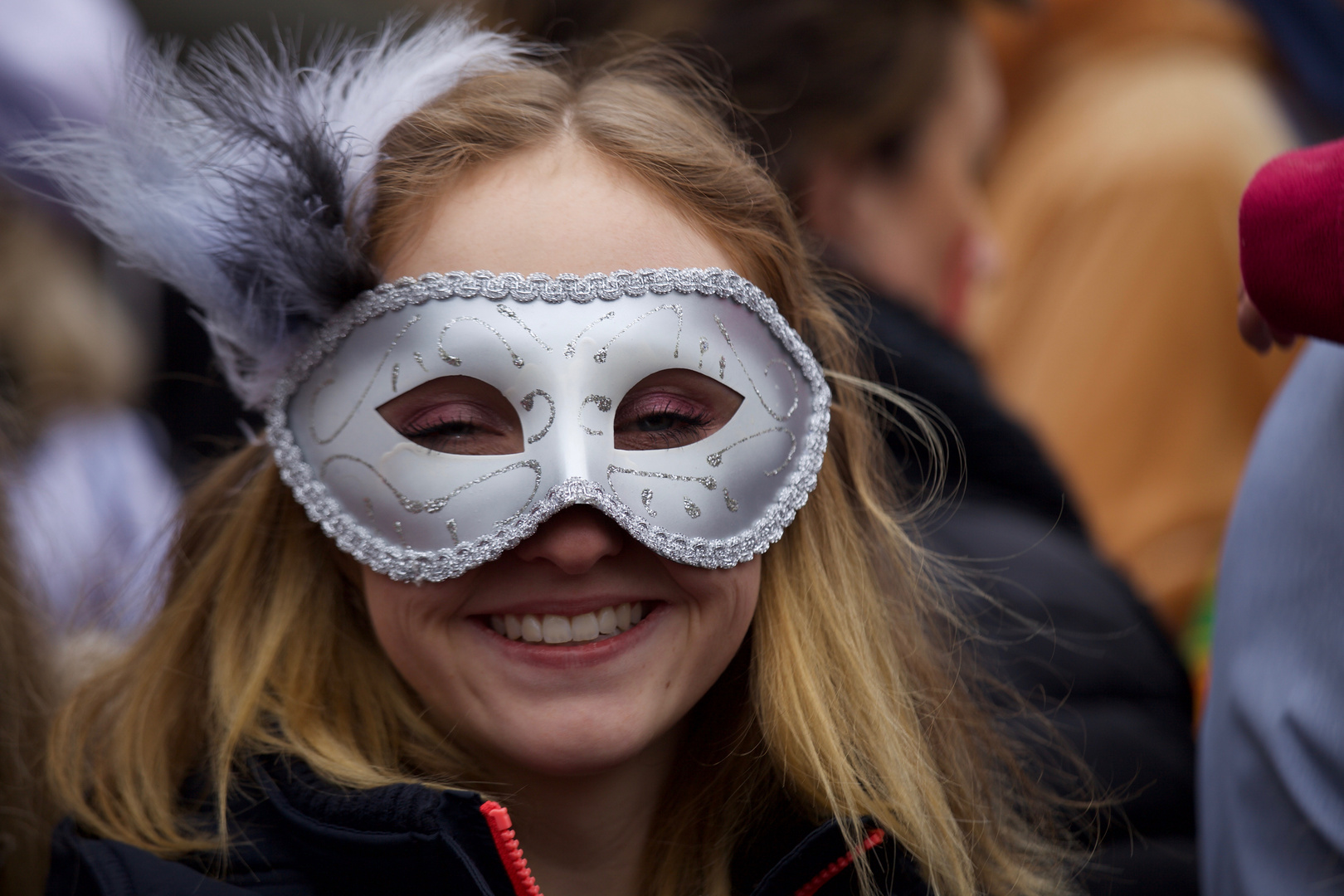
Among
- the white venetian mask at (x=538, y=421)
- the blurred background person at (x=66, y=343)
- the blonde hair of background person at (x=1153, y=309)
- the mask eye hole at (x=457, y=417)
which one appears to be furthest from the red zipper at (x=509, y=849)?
the blonde hair of background person at (x=1153, y=309)

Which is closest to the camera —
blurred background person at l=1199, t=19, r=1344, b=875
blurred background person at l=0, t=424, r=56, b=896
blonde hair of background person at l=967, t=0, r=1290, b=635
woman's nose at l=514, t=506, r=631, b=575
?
blurred background person at l=1199, t=19, r=1344, b=875

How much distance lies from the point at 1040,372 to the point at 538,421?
2.34m

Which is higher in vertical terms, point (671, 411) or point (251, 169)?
point (251, 169)

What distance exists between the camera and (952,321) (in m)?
3.39

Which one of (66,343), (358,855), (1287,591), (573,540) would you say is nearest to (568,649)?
(573,540)

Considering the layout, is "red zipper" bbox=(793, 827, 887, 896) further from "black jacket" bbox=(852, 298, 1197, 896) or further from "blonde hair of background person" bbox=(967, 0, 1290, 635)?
"blonde hair of background person" bbox=(967, 0, 1290, 635)

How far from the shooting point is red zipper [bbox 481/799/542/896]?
147 centimetres

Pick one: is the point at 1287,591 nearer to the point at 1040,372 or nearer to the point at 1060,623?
the point at 1060,623

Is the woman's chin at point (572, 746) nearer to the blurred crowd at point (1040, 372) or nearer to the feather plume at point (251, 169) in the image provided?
the feather plume at point (251, 169)

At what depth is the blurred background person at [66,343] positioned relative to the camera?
257 cm

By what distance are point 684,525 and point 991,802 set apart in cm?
65

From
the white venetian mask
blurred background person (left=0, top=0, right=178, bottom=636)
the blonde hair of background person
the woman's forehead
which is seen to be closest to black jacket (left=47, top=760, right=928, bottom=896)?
the white venetian mask

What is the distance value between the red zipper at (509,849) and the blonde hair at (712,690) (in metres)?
0.18

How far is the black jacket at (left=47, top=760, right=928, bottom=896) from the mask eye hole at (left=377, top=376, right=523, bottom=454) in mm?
430
